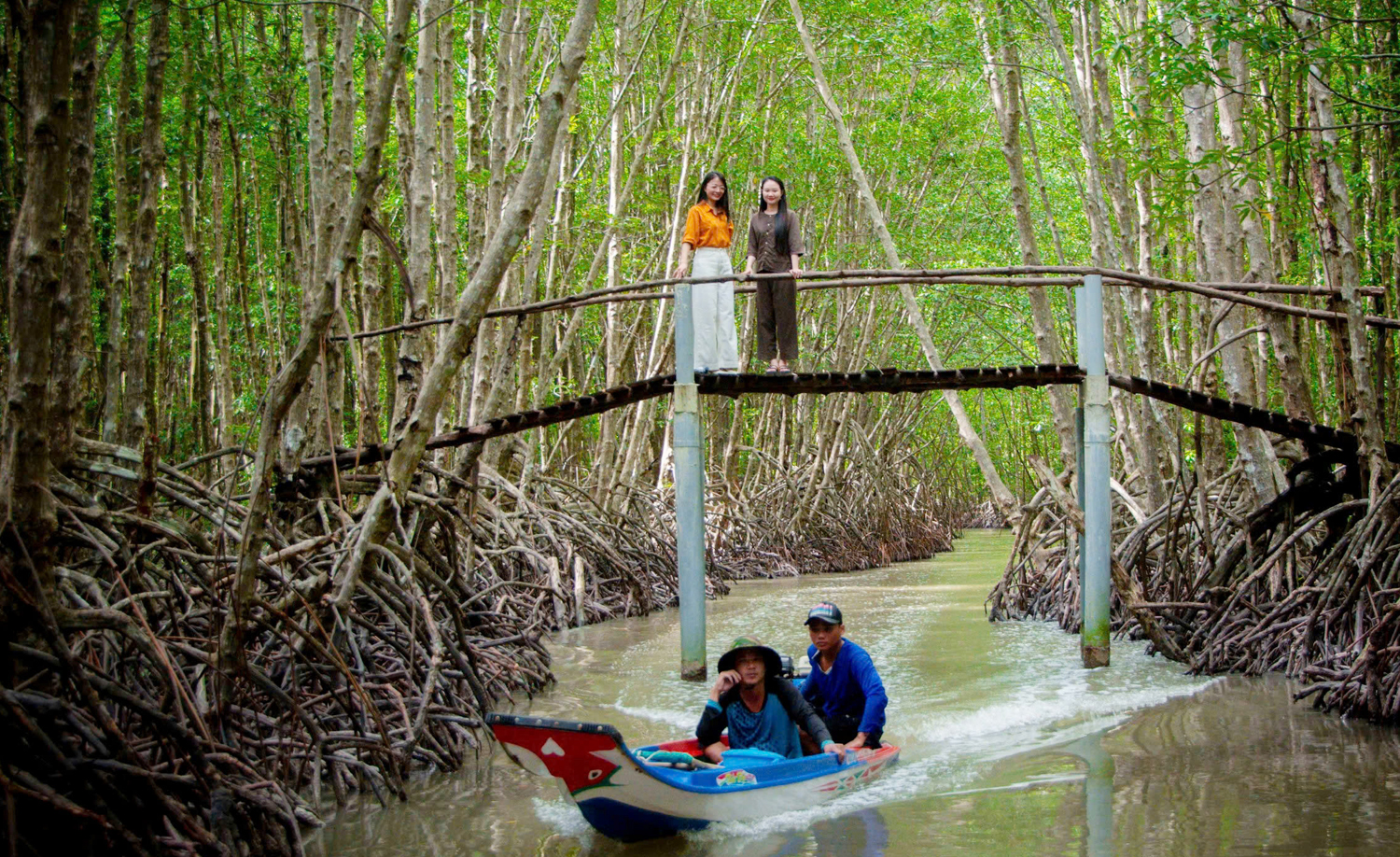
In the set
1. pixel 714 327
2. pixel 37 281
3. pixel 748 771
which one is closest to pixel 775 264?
pixel 714 327

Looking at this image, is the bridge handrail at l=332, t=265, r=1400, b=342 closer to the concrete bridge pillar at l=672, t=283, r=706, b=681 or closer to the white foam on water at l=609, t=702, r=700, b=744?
the concrete bridge pillar at l=672, t=283, r=706, b=681

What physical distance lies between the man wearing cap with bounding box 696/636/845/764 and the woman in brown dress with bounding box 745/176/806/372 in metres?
3.17

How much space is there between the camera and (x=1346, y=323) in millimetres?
6961

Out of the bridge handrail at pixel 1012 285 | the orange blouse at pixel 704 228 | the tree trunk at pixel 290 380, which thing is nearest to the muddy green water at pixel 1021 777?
the tree trunk at pixel 290 380

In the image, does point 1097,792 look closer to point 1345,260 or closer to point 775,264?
point 1345,260

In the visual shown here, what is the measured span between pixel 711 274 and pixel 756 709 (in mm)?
3798

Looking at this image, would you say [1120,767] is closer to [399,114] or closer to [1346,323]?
[1346,323]

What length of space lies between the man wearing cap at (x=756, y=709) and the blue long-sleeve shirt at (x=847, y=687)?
28 centimetres

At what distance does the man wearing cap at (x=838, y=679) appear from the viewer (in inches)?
218

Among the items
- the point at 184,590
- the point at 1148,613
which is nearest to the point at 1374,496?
the point at 1148,613

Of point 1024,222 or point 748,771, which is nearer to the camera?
point 748,771

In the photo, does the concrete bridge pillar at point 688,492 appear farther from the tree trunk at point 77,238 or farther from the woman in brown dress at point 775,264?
the tree trunk at point 77,238

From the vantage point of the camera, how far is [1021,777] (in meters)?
5.34

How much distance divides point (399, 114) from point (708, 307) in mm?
3021
